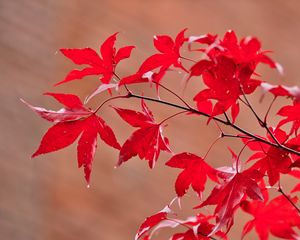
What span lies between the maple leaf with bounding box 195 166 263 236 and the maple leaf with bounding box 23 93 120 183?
0.53 feet

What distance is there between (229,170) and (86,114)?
0.71ft

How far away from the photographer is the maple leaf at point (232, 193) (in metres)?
0.84

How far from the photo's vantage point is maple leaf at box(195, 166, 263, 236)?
33.0 inches

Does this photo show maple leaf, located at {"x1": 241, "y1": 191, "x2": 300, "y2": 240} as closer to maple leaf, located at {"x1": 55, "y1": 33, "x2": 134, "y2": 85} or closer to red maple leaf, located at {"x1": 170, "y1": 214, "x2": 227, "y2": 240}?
red maple leaf, located at {"x1": 170, "y1": 214, "x2": 227, "y2": 240}

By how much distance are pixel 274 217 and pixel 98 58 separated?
39 cm

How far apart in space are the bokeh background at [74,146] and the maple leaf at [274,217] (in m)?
1.53

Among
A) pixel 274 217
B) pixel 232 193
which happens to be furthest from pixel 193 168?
pixel 274 217

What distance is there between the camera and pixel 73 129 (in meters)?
0.87

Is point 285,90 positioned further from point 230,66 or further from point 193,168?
point 193,168

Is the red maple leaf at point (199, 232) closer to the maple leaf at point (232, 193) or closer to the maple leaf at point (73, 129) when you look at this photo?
the maple leaf at point (232, 193)

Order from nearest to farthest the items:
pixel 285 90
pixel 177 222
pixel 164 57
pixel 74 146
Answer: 1. pixel 285 90
2. pixel 164 57
3. pixel 177 222
4. pixel 74 146

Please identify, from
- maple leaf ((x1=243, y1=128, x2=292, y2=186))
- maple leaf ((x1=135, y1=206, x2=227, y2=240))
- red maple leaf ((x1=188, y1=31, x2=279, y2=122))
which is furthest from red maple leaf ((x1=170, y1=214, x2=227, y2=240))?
red maple leaf ((x1=188, y1=31, x2=279, y2=122))

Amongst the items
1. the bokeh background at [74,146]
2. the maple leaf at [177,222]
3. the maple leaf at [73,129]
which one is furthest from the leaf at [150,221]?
the bokeh background at [74,146]

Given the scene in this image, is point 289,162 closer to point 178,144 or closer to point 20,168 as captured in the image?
point 20,168
